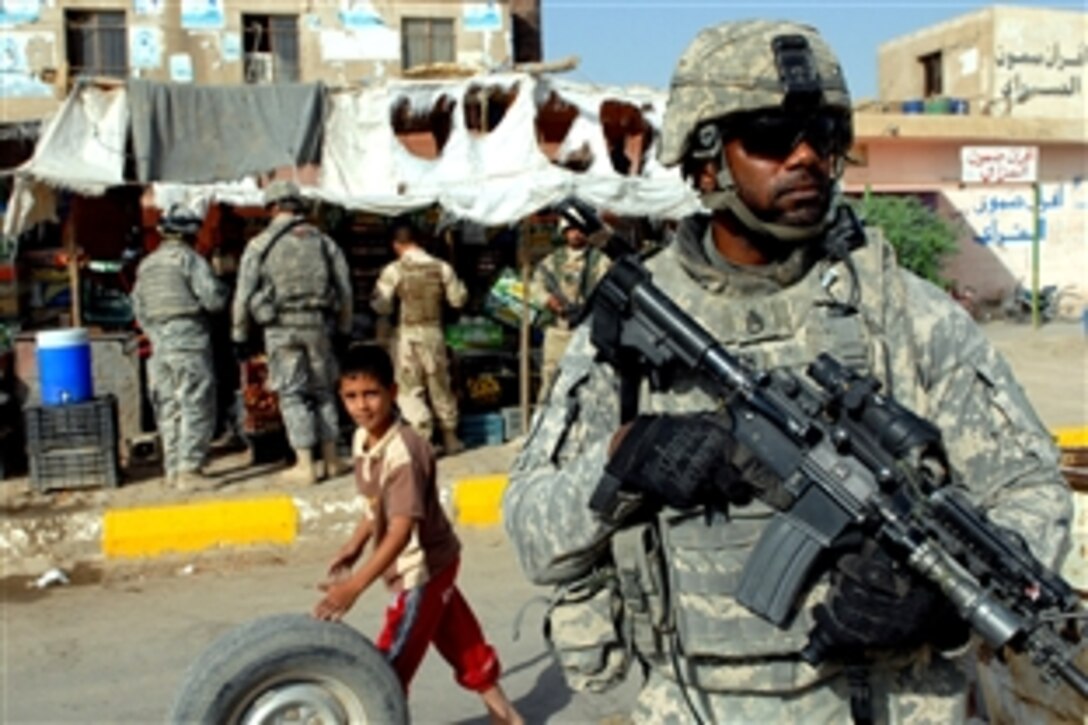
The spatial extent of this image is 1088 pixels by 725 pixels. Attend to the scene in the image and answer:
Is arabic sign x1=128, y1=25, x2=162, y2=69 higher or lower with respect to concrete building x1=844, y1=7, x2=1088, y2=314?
higher

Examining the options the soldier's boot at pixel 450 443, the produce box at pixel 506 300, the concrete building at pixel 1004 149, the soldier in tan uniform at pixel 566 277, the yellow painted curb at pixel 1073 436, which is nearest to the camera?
the soldier in tan uniform at pixel 566 277

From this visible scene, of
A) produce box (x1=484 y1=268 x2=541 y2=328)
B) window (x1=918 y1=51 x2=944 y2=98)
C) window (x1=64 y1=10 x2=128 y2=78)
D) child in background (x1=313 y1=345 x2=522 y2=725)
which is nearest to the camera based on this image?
child in background (x1=313 y1=345 x2=522 y2=725)

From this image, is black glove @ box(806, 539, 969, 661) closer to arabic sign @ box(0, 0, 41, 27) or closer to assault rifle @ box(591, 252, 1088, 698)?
assault rifle @ box(591, 252, 1088, 698)

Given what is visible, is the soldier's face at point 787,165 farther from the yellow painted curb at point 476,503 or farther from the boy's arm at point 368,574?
the yellow painted curb at point 476,503

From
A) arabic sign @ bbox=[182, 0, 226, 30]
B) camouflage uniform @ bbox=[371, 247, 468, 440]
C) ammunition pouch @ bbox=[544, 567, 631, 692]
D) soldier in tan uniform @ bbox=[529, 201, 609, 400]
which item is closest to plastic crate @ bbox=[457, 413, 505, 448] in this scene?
camouflage uniform @ bbox=[371, 247, 468, 440]

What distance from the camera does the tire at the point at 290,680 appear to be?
289 cm

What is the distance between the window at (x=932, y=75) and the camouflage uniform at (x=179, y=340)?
21.8m

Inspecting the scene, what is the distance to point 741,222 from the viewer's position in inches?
68.4

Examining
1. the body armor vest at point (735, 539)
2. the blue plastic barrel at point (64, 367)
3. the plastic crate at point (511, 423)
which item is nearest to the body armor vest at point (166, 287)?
the blue plastic barrel at point (64, 367)

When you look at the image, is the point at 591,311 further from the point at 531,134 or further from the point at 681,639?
the point at 531,134

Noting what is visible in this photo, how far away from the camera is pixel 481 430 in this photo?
8398 mm

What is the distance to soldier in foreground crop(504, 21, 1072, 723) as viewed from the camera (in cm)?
161

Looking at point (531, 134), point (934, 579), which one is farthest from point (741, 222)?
point (531, 134)

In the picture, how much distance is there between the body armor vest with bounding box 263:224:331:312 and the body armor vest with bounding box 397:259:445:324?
28.4 inches
